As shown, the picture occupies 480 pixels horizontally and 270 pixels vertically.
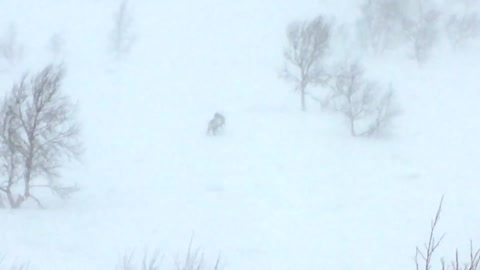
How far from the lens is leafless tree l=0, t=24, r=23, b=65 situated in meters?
53.1

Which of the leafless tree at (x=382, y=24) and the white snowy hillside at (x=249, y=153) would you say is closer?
the white snowy hillside at (x=249, y=153)

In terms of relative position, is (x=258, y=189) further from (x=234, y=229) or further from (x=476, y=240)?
(x=476, y=240)

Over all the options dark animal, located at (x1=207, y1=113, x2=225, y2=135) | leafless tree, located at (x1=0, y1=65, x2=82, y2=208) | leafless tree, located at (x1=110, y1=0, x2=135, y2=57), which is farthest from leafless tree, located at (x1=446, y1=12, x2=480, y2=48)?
leafless tree, located at (x1=0, y1=65, x2=82, y2=208)

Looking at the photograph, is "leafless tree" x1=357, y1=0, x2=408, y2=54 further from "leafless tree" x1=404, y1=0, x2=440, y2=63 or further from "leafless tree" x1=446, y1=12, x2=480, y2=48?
"leafless tree" x1=446, y1=12, x2=480, y2=48

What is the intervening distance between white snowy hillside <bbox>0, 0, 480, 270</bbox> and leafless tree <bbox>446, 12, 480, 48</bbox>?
188 millimetres

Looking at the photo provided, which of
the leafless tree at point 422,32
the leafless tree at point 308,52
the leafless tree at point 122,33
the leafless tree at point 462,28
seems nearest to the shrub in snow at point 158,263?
the leafless tree at point 308,52

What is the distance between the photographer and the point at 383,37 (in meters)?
55.8

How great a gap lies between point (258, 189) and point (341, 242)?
579 centimetres

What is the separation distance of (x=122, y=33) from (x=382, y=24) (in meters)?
26.5

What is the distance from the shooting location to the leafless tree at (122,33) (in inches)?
2242

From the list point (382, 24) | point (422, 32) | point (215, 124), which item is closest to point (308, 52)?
point (215, 124)

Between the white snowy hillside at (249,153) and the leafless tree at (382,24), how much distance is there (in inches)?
7.1

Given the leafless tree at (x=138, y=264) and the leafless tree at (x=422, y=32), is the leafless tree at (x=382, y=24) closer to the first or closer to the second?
the leafless tree at (x=422, y=32)

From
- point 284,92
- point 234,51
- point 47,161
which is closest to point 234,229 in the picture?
point 47,161
